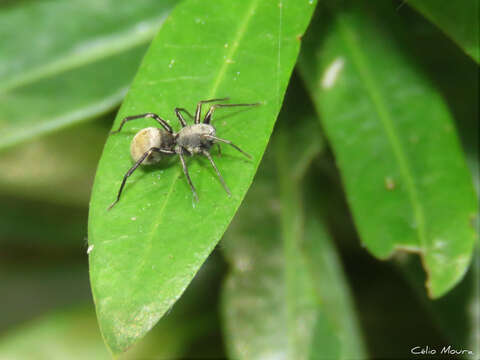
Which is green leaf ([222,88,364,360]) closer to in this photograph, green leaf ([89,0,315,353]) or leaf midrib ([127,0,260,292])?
green leaf ([89,0,315,353])

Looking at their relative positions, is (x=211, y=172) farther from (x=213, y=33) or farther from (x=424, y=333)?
(x=424, y=333)

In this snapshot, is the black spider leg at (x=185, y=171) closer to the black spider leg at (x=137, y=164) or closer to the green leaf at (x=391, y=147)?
the black spider leg at (x=137, y=164)

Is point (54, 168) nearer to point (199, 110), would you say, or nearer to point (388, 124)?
point (199, 110)

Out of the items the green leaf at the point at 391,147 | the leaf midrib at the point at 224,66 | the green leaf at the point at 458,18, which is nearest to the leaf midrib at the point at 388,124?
the green leaf at the point at 391,147

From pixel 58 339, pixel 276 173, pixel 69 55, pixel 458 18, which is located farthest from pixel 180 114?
pixel 58 339

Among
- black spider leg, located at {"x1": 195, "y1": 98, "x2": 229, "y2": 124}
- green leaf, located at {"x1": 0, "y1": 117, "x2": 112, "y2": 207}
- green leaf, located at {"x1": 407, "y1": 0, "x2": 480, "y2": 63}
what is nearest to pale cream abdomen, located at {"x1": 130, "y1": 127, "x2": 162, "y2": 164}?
black spider leg, located at {"x1": 195, "y1": 98, "x2": 229, "y2": 124}

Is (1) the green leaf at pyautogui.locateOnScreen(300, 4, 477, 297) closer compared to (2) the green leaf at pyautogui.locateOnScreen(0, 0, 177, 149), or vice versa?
(1) the green leaf at pyautogui.locateOnScreen(300, 4, 477, 297)

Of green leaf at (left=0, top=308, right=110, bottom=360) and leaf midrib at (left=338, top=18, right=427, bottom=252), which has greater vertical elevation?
leaf midrib at (left=338, top=18, right=427, bottom=252)
